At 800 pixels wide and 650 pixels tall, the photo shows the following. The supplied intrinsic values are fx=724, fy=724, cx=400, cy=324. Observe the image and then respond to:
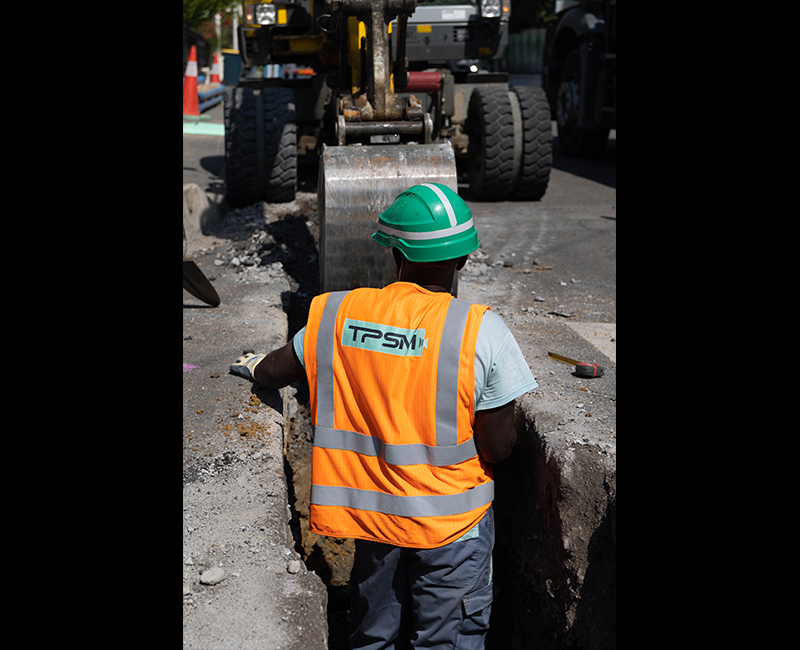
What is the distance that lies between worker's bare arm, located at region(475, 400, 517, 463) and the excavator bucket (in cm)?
230

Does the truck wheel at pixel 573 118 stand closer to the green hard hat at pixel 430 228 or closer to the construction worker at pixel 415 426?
the green hard hat at pixel 430 228

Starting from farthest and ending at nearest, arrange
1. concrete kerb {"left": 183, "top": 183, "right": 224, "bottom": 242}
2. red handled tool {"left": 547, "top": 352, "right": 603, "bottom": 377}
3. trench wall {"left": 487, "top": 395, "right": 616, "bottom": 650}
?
concrete kerb {"left": 183, "top": 183, "right": 224, "bottom": 242} < red handled tool {"left": 547, "top": 352, "right": 603, "bottom": 377} < trench wall {"left": 487, "top": 395, "right": 616, "bottom": 650}

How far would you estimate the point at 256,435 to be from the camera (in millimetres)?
3789

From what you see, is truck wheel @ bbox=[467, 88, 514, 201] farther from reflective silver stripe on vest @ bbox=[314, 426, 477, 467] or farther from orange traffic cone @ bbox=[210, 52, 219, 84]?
orange traffic cone @ bbox=[210, 52, 219, 84]

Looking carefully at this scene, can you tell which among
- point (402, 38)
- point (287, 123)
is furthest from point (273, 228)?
point (402, 38)

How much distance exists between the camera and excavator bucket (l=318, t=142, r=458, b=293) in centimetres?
464

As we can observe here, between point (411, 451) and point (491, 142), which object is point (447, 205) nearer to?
point (411, 451)

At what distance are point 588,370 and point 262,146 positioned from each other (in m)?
5.50

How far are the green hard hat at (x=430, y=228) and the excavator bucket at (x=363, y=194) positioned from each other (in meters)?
1.86

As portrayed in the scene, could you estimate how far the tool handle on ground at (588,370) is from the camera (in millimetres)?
4488

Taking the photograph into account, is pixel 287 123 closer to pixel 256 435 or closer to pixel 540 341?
pixel 540 341

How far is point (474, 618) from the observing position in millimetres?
2729

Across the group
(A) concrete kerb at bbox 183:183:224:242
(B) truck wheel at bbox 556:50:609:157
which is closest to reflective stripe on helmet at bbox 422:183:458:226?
(A) concrete kerb at bbox 183:183:224:242

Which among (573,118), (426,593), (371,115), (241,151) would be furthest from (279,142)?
(573,118)
